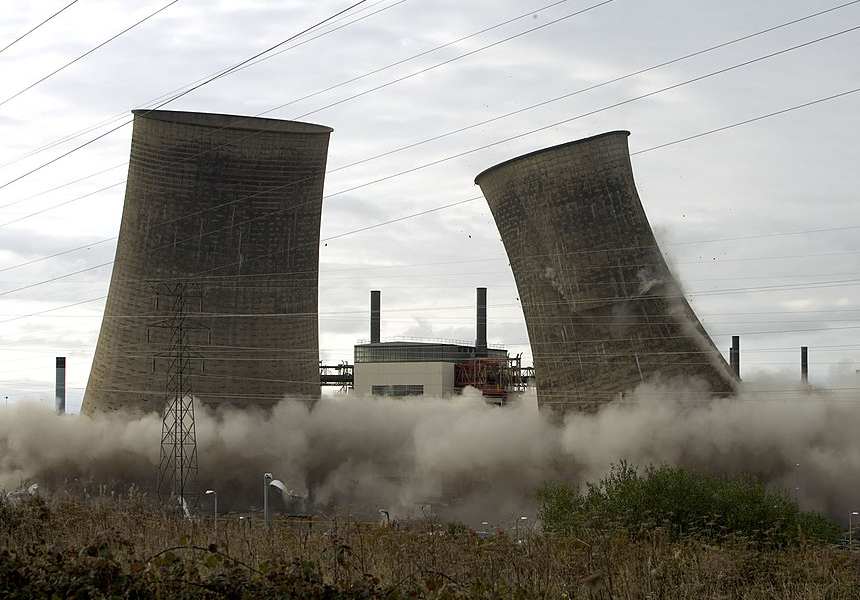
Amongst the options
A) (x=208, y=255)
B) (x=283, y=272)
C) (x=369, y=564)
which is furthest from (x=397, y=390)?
(x=369, y=564)

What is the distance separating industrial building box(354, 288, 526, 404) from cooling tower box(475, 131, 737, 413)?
8172 mm

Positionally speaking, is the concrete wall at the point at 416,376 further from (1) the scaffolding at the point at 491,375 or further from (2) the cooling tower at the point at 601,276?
(2) the cooling tower at the point at 601,276

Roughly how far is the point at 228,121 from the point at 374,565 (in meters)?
16.7

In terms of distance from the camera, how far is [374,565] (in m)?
5.59

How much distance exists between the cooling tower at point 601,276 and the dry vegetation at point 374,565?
42.9 ft

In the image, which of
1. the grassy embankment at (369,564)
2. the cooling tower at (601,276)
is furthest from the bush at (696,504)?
the grassy embankment at (369,564)

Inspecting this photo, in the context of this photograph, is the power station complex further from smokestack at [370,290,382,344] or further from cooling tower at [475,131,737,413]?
smokestack at [370,290,382,344]

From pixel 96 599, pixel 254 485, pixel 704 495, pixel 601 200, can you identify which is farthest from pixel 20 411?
pixel 96 599

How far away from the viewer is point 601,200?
64.4ft

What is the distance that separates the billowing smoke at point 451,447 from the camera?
20125 millimetres

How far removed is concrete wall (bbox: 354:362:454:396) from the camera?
29.3m

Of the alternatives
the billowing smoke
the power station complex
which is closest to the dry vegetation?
the billowing smoke

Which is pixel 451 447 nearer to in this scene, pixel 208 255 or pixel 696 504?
pixel 208 255

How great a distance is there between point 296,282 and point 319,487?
551 cm
